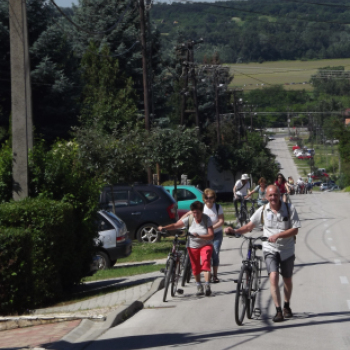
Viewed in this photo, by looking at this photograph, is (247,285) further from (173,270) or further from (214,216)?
(214,216)

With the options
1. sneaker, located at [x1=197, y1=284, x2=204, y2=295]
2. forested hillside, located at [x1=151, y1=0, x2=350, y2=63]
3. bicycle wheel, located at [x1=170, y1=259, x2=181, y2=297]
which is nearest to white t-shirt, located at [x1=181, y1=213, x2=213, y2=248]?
bicycle wheel, located at [x1=170, y1=259, x2=181, y2=297]

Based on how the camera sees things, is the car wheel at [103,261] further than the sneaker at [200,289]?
Yes

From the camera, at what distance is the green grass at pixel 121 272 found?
13227 mm

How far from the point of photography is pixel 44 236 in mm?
9883

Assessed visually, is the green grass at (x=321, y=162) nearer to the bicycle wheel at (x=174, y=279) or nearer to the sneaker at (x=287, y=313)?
the bicycle wheel at (x=174, y=279)

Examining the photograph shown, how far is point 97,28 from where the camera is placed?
47531 millimetres

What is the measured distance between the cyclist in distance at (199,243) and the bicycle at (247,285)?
170cm

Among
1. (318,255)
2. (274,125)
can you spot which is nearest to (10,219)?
(318,255)

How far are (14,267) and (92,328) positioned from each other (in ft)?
5.38

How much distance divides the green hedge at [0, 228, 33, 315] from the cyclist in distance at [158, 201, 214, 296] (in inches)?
87.1

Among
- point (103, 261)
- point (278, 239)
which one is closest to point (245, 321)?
point (278, 239)

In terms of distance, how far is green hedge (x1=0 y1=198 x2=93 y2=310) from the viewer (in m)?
9.75

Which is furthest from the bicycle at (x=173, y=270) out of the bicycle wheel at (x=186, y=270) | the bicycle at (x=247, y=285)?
the bicycle at (x=247, y=285)

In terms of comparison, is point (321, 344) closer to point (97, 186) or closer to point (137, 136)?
point (97, 186)
